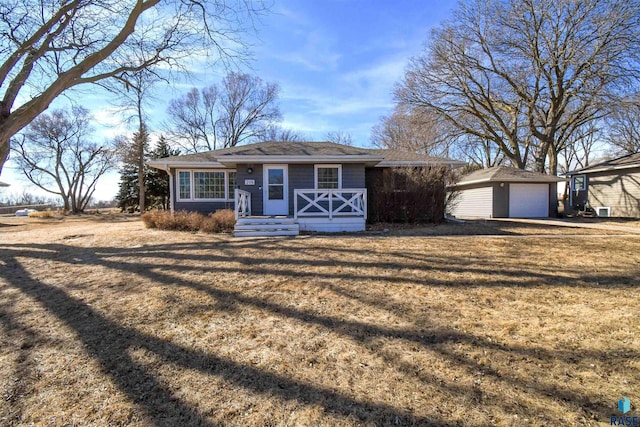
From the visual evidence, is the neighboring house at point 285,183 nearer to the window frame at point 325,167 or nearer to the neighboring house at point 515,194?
the window frame at point 325,167

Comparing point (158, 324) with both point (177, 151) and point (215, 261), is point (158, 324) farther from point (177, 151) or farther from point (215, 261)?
point (177, 151)

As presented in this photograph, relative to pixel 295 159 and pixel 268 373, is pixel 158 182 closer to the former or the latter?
pixel 295 159

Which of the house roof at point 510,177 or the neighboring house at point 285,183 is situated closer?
the neighboring house at point 285,183

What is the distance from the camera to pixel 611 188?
18812mm

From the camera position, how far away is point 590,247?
6816 mm

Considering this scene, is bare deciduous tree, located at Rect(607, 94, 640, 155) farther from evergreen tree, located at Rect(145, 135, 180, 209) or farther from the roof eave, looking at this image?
evergreen tree, located at Rect(145, 135, 180, 209)

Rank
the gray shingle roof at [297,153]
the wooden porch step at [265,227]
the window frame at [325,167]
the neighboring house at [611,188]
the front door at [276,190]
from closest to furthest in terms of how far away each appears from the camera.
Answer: the wooden porch step at [265,227], the gray shingle roof at [297,153], the front door at [276,190], the window frame at [325,167], the neighboring house at [611,188]

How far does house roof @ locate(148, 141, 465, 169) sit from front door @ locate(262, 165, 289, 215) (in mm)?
648

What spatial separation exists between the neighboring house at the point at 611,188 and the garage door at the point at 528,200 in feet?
13.8

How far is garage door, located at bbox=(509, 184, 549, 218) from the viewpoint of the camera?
58.1 ft

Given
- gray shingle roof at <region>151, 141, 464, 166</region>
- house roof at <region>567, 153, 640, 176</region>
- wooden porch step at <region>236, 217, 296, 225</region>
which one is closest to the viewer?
wooden porch step at <region>236, 217, 296, 225</region>

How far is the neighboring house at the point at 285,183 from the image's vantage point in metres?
10.2

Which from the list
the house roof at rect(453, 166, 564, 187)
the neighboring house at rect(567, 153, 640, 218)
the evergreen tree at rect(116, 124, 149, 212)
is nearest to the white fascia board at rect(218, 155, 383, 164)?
the house roof at rect(453, 166, 564, 187)

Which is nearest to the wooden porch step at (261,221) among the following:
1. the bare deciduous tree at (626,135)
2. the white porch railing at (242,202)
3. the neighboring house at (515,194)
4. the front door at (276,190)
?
the white porch railing at (242,202)
